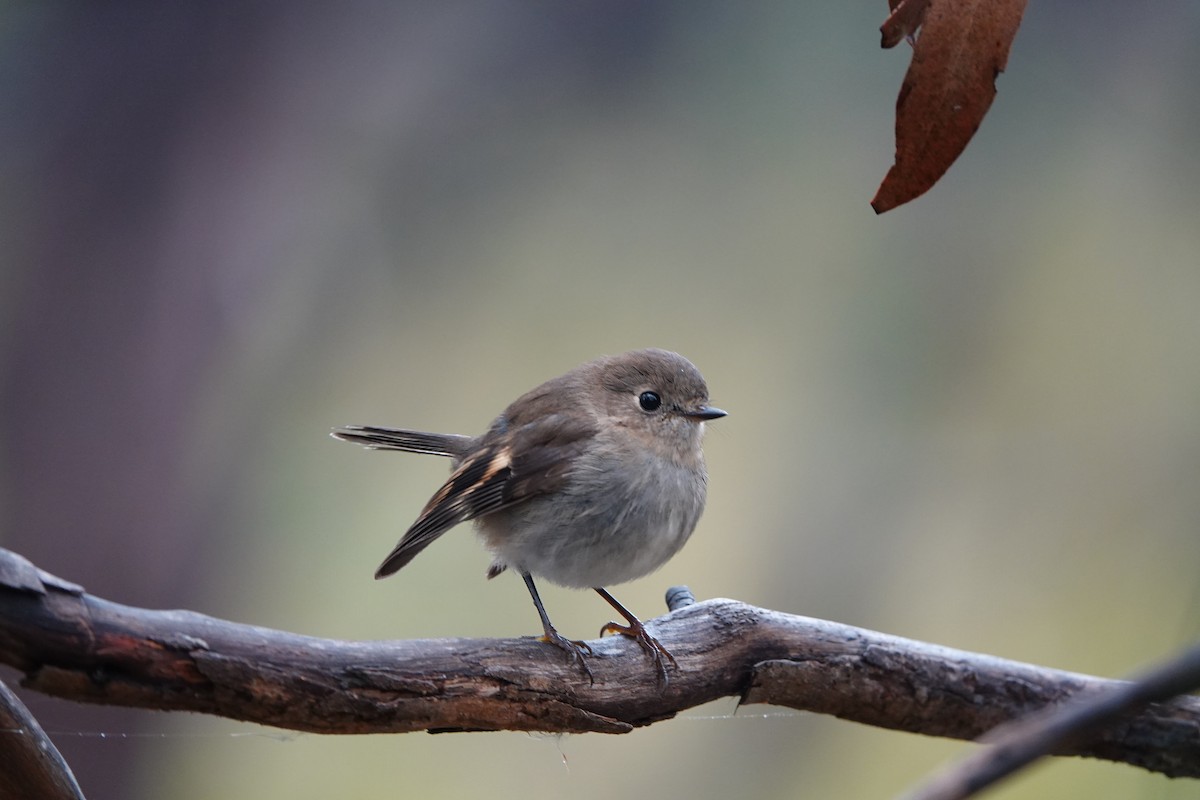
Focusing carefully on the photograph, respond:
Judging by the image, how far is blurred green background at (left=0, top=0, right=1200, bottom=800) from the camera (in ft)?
11.9

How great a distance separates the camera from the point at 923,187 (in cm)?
100

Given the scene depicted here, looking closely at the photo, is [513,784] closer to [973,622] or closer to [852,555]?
[852,555]

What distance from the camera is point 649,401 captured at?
8.12 ft

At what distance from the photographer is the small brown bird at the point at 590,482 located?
2207mm

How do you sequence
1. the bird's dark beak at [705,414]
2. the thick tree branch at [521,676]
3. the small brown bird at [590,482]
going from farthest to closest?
the bird's dark beak at [705,414], the small brown bird at [590,482], the thick tree branch at [521,676]

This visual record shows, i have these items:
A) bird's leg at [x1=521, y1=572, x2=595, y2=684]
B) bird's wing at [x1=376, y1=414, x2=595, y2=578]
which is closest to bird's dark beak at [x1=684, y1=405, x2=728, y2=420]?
bird's wing at [x1=376, y1=414, x2=595, y2=578]

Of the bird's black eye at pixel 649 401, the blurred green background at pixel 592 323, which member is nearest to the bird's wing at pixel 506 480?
the bird's black eye at pixel 649 401

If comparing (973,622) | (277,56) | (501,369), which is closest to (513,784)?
(501,369)

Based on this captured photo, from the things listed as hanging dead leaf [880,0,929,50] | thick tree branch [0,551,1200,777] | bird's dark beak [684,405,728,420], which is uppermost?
hanging dead leaf [880,0,929,50]

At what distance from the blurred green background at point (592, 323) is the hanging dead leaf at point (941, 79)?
2973 millimetres

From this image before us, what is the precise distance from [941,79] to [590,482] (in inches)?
53.9

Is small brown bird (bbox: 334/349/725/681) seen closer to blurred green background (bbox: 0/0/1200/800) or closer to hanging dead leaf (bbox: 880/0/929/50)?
hanging dead leaf (bbox: 880/0/929/50)

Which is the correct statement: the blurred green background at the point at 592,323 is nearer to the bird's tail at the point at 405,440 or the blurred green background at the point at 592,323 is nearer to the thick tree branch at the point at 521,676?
the bird's tail at the point at 405,440

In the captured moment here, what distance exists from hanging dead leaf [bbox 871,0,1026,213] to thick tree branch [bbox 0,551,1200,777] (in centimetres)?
92
